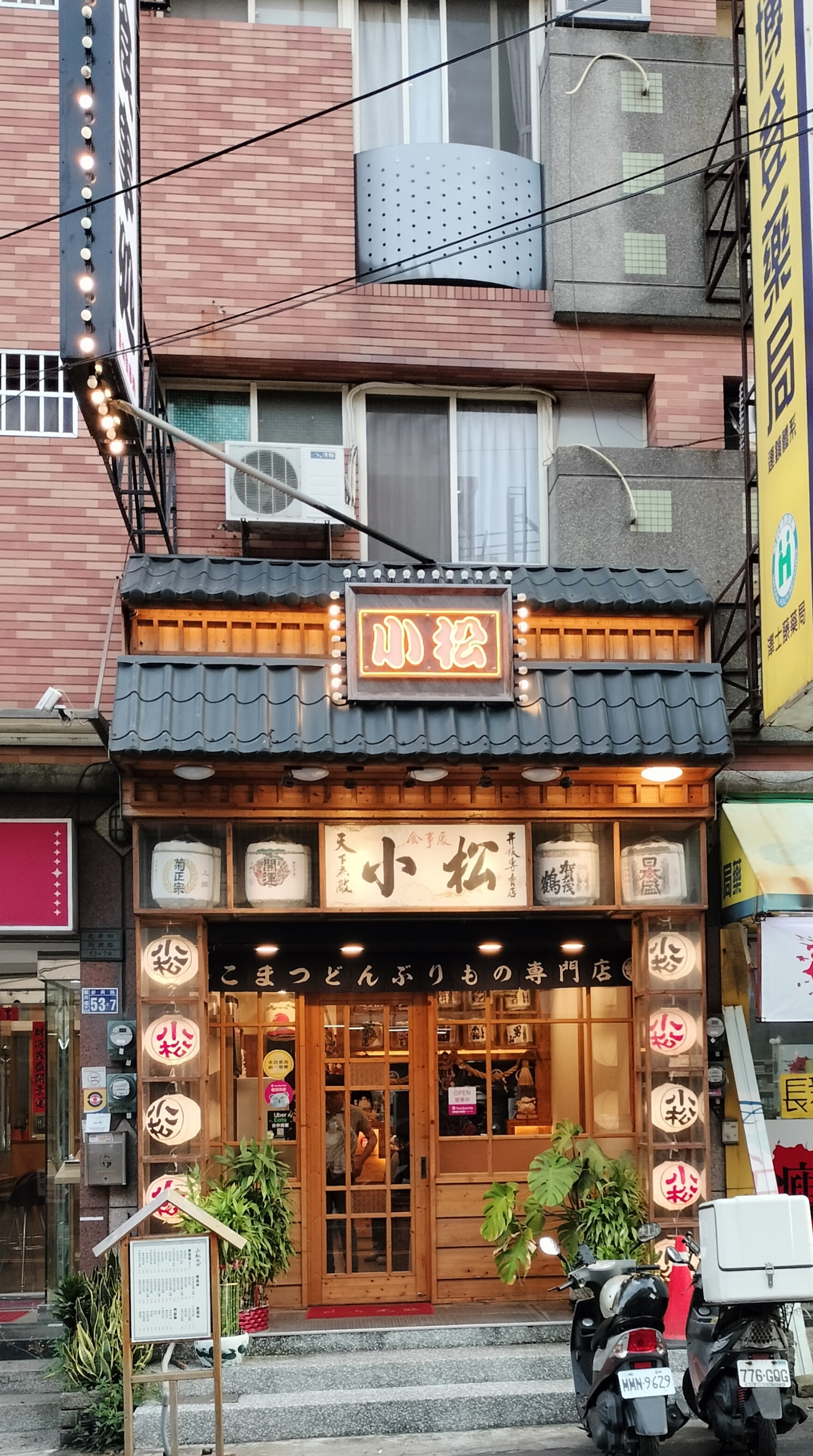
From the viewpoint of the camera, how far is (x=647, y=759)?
34.5ft

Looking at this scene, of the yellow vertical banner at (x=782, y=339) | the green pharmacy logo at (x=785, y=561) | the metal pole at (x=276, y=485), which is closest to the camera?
the yellow vertical banner at (x=782, y=339)

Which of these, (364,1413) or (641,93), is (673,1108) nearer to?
(364,1413)

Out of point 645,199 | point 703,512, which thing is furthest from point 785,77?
point 703,512

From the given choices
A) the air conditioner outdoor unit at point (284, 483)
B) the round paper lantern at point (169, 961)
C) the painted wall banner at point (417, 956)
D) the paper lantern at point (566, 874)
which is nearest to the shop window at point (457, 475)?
the air conditioner outdoor unit at point (284, 483)

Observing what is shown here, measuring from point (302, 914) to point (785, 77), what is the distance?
23.4 feet

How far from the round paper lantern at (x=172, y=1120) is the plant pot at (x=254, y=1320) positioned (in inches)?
52.5

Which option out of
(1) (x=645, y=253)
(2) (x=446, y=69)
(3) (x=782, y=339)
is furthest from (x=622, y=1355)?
(2) (x=446, y=69)

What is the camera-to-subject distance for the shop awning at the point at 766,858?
10.7m

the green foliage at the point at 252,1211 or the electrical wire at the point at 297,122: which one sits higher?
the electrical wire at the point at 297,122

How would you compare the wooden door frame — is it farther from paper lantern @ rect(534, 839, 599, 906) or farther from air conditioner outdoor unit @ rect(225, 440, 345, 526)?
air conditioner outdoor unit @ rect(225, 440, 345, 526)

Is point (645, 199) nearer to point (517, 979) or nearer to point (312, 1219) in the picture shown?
point (517, 979)

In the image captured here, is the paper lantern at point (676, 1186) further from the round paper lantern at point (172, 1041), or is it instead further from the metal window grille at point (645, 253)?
the metal window grille at point (645, 253)

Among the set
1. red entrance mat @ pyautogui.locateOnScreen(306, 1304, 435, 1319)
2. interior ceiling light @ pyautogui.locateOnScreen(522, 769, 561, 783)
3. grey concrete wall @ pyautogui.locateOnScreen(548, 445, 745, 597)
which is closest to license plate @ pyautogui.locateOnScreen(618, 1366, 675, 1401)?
red entrance mat @ pyautogui.locateOnScreen(306, 1304, 435, 1319)

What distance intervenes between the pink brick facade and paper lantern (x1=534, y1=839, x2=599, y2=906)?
3.35m
